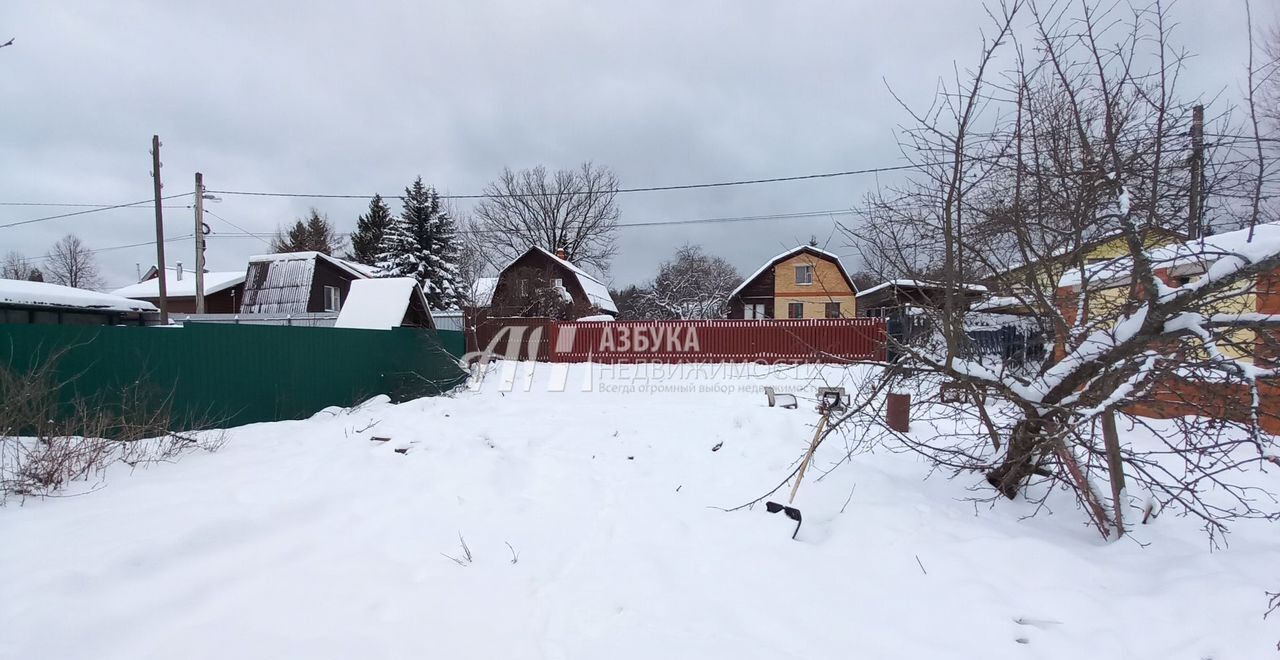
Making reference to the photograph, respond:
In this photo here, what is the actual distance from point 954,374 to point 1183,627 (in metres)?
1.59

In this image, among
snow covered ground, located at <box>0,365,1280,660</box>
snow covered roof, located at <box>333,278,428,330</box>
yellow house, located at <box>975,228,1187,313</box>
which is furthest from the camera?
snow covered roof, located at <box>333,278,428,330</box>

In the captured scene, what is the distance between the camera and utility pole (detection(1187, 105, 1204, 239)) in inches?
118

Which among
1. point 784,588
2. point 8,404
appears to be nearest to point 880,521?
point 784,588

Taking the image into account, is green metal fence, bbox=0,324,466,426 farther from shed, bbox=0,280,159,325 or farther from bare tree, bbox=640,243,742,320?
bare tree, bbox=640,243,742,320

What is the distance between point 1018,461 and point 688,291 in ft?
84.5

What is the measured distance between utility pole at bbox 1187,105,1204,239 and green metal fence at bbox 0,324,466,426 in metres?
8.59

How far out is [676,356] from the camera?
1352 cm

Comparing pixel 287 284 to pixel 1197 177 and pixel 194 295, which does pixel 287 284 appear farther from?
pixel 1197 177

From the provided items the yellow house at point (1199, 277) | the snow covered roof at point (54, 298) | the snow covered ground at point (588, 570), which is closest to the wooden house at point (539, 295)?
the snow covered roof at point (54, 298)

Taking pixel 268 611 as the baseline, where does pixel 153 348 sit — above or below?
above

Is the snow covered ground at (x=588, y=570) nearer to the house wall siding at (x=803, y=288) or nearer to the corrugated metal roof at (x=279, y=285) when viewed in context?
the corrugated metal roof at (x=279, y=285)

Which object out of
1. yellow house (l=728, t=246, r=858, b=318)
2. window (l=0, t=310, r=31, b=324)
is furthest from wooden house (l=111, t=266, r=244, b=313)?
yellow house (l=728, t=246, r=858, b=318)

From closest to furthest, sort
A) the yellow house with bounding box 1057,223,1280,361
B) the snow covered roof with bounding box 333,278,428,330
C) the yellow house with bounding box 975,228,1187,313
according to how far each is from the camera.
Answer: the yellow house with bounding box 1057,223,1280,361 → the yellow house with bounding box 975,228,1187,313 → the snow covered roof with bounding box 333,278,428,330

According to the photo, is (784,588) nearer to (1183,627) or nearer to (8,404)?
(1183,627)
